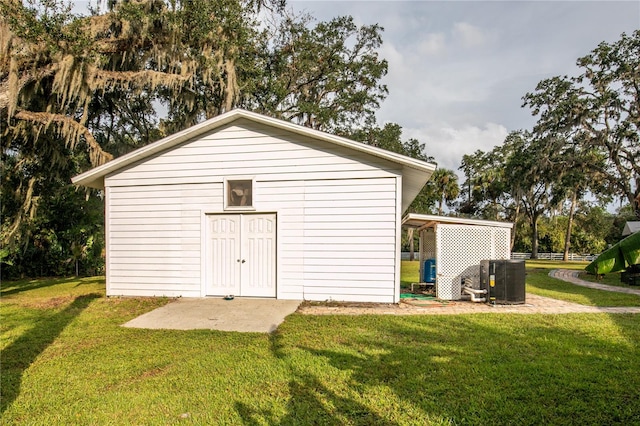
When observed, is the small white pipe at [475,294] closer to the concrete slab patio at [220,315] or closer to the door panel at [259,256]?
the concrete slab patio at [220,315]

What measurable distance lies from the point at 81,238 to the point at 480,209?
33985 mm

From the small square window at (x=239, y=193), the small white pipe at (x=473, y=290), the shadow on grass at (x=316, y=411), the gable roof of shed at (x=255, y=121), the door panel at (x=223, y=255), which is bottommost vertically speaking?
the small white pipe at (x=473, y=290)

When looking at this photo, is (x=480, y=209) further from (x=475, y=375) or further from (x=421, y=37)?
(x=475, y=375)

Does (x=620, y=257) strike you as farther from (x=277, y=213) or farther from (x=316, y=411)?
(x=277, y=213)

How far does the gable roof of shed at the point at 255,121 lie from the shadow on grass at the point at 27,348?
3.24 meters

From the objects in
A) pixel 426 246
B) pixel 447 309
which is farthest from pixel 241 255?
pixel 426 246

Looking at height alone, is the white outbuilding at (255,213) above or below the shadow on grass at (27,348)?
above

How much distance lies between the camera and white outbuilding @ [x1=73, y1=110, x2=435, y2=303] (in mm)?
7637

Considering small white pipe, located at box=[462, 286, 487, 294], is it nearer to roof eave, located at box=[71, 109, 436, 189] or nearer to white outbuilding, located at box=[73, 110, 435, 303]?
A: white outbuilding, located at box=[73, 110, 435, 303]

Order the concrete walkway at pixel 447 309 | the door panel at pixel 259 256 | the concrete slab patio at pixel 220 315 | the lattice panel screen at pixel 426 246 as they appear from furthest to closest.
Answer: the lattice panel screen at pixel 426 246, the door panel at pixel 259 256, the concrete walkway at pixel 447 309, the concrete slab patio at pixel 220 315

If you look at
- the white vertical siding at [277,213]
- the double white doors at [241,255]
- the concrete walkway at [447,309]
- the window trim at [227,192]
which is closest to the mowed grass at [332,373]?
the concrete walkway at [447,309]

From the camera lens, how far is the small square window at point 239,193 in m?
8.21

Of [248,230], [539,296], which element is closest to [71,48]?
[248,230]

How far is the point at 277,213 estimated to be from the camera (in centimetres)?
805
